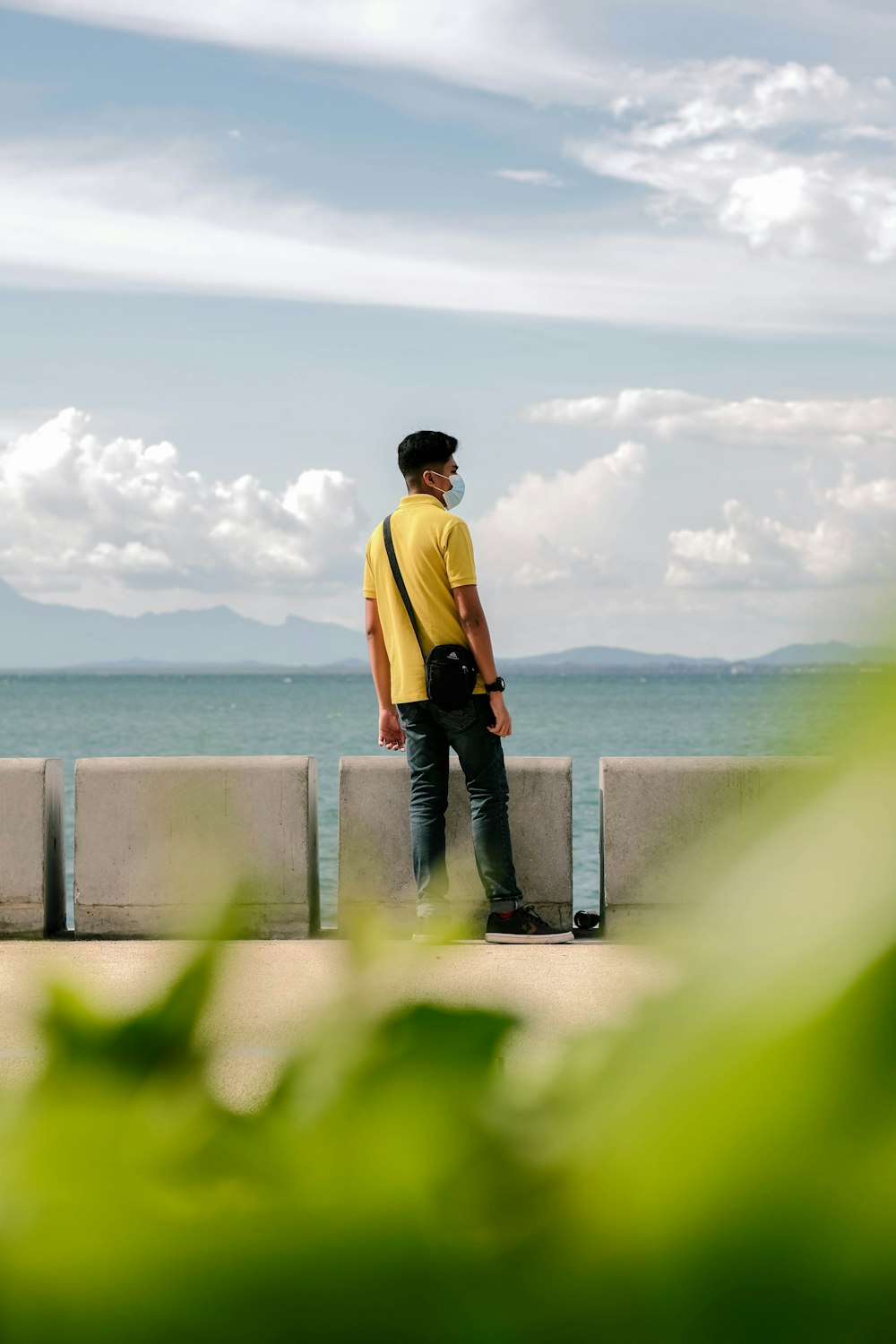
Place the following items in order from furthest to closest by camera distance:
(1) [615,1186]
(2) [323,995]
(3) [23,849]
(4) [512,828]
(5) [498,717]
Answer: (4) [512,828] < (3) [23,849] < (5) [498,717] < (2) [323,995] < (1) [615,1186]

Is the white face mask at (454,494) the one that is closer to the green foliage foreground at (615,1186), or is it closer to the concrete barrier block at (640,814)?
the concrete barrier block at (640,814)

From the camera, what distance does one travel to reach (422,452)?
6934mm

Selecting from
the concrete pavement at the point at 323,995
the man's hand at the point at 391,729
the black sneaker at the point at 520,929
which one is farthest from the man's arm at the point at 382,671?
the concrete pavement at the point at 323,995

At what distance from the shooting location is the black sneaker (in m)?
7.45

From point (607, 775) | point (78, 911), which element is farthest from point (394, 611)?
point (78, 911)

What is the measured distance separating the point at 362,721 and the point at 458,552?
10215 cm

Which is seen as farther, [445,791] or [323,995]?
[445,791]

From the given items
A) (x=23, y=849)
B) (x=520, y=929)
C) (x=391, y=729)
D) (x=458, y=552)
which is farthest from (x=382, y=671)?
(x=23, y=849)

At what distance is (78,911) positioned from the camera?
8062 millimetres

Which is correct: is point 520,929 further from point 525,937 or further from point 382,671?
point 382,671

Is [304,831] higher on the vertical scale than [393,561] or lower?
lower

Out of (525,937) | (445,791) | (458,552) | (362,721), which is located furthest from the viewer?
(362,721)

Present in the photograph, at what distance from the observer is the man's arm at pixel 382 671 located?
24.1 feet

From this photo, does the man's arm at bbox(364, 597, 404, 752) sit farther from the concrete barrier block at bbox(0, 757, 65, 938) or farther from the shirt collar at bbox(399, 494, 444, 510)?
the concrete barrier block at bbox(0, 757, 65, 938)
